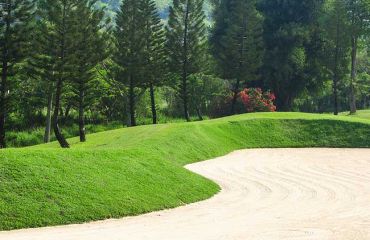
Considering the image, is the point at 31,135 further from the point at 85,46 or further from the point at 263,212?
the point at 263,212

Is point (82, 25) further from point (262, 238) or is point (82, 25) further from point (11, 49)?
point (262, 238)

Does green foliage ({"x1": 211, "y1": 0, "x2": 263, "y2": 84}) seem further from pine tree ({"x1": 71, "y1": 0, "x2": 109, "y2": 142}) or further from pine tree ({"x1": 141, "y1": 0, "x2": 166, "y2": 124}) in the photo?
pine tree ({"x1": 71, "y1": 0, "x2": 109, "y2": 142})

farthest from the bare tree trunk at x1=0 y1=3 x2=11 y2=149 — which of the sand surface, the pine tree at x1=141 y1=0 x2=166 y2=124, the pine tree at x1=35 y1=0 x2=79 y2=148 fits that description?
the sand surface

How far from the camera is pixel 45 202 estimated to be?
13.5 m

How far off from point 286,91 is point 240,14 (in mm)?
12332

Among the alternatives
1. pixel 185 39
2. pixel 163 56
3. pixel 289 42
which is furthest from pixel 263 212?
pixel 289 42

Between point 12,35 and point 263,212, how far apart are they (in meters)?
28.5

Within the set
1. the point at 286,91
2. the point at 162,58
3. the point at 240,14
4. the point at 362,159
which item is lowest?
the point at 362,159

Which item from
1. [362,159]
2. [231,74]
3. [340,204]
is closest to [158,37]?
[231,74]

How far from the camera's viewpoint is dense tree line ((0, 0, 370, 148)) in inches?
1359

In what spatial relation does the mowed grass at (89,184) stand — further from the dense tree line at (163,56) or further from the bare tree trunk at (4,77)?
the bare tree trunk at (4,77)

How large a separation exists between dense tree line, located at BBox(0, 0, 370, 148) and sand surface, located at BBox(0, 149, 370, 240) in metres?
15.5

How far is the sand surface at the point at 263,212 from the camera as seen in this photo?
37.5ft

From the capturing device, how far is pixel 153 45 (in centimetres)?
4750
